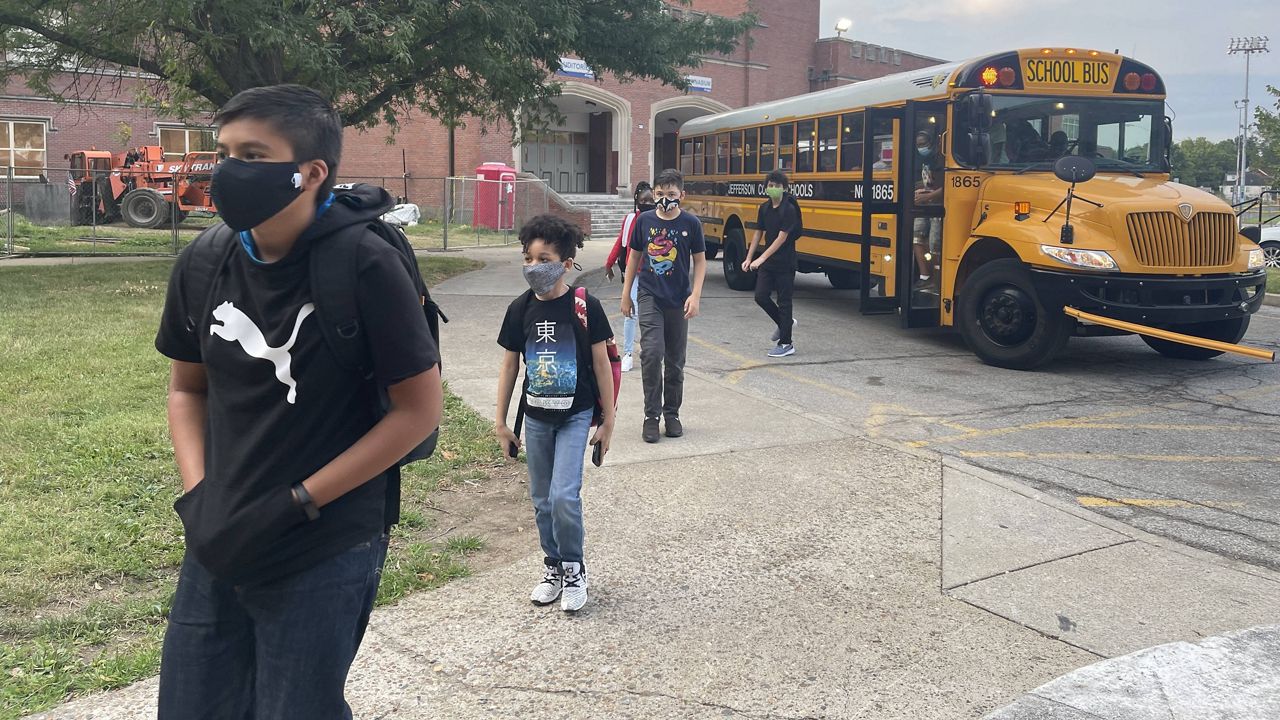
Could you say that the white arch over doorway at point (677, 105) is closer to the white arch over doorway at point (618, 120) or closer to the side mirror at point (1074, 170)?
the white arch over doorway at point (618, 120)

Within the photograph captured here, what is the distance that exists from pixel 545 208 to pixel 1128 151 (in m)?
22.7

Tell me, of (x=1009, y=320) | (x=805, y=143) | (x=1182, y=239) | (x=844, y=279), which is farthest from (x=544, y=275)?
(x=844, y=279)

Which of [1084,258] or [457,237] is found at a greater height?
Result: [457,237]

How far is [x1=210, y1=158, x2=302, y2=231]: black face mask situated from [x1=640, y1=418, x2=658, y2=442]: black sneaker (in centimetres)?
504

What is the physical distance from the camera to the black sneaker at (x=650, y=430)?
702cm

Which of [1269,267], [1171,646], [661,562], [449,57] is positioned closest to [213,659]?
[661,562]

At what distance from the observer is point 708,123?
18312 mm

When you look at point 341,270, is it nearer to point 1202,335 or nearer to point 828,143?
point 1202,335

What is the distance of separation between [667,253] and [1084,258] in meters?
4.26

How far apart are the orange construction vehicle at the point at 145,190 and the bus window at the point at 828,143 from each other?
19.9m

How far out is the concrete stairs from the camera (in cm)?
3469

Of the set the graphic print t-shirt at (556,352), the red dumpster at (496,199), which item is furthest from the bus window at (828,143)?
the red dumpster at (496,199)

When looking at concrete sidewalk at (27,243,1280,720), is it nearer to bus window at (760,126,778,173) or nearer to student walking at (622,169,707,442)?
student walking at (622,169,707,442)

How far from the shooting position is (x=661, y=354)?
714 cm
